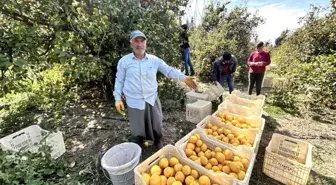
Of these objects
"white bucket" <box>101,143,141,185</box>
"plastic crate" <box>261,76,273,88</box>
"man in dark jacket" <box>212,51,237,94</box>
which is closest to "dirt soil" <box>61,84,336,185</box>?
"white bucket" <box>101,143,141,185</box>

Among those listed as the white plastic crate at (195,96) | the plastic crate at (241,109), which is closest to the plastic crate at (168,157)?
the plastic crate at (241,109)

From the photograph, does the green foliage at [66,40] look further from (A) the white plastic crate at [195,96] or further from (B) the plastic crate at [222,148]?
(B) the plastic crate at [222,148]

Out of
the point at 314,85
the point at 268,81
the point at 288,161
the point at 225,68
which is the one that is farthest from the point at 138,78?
the point at 268,81

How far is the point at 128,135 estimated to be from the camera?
9.73 ft

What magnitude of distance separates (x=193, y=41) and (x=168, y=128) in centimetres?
497

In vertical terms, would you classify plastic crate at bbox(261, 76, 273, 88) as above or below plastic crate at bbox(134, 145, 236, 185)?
below

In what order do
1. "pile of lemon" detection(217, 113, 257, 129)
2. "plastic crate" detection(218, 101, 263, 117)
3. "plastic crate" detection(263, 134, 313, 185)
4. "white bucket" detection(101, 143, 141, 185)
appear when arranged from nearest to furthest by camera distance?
"white bucket" detection(101, 143, 141, 185)
"plastic crate" detection(263, 134, 313, 185)
"pile of lemon" detection(217, 113, 257, 129)
"plastic crate" detection(218, 101, 263, 117)

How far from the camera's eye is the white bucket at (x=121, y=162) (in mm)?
1762

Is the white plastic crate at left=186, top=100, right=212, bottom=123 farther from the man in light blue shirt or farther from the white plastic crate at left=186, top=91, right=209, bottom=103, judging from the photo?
the man in light blue shirt

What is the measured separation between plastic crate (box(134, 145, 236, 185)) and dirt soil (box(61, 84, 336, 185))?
885 millimetres

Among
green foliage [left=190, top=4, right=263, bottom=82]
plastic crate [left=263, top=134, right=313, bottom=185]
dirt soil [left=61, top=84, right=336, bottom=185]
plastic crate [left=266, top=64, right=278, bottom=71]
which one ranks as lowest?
dirt soil [left=61, top=84, right=336, bottom=185]

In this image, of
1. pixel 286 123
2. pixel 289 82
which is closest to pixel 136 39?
pixel 286 123

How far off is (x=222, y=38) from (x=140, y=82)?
16.6ft

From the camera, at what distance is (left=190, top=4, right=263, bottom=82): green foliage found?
247 inches
